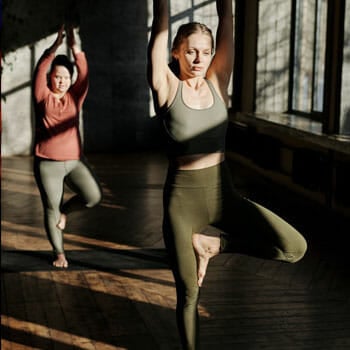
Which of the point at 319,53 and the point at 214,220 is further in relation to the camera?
the point at 319,53

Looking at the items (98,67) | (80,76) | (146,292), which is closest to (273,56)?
(98,67)

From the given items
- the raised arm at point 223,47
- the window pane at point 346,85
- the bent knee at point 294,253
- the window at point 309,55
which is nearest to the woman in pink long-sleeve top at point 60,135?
the raised arm at point 223,47

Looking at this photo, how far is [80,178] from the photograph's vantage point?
449 cm

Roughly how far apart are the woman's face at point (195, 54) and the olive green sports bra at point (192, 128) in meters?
0.07

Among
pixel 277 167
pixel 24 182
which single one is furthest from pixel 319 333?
pixel 24 182

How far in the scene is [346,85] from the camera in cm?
621

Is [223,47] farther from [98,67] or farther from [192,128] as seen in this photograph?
[98,67]

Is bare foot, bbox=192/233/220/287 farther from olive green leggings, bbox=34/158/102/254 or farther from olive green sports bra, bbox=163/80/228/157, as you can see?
olive green leggings, bbox=34/158/102/254

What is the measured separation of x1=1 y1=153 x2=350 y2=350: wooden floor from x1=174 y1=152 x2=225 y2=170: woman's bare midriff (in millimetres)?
1136

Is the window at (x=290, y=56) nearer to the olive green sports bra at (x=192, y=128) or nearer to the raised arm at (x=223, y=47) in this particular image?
the raised arm at (x=223, y=47)

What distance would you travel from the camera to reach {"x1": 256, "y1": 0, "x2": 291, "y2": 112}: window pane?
8.59 meters

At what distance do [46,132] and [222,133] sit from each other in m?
2.07

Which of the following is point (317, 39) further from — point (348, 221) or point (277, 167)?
point (348, 221)

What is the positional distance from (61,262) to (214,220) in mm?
2339
